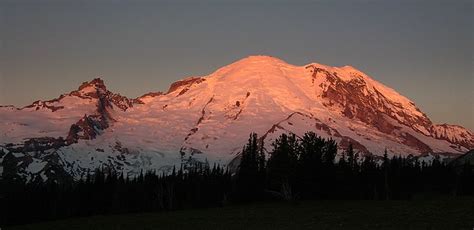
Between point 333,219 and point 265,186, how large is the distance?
55471 millimetres

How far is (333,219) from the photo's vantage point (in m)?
57.2

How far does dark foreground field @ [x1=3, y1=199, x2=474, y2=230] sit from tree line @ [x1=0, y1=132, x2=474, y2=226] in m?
20.7

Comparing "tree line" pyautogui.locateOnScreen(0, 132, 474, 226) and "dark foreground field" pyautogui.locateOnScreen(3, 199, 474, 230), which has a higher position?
"tree line" pyautogui.locateOnScreen(0, 132, 474, 226)

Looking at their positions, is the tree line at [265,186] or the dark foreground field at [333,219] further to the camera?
the tree line at [265,186]

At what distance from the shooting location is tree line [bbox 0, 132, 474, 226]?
95.1 metres

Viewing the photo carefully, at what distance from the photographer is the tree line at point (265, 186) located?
9512cm

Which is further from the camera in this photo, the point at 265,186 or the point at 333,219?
the point at 265,186

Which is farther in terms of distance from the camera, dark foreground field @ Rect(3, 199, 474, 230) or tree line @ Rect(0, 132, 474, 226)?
tree line @ Rect(0, 132, 474, 226)

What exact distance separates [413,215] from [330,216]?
346 inches

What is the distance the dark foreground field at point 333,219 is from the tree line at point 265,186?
67.8ft

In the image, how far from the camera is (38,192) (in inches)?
6284

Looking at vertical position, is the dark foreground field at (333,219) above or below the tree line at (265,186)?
below

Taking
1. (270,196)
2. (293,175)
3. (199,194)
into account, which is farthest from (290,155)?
(199,194)

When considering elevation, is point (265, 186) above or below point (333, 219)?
above
